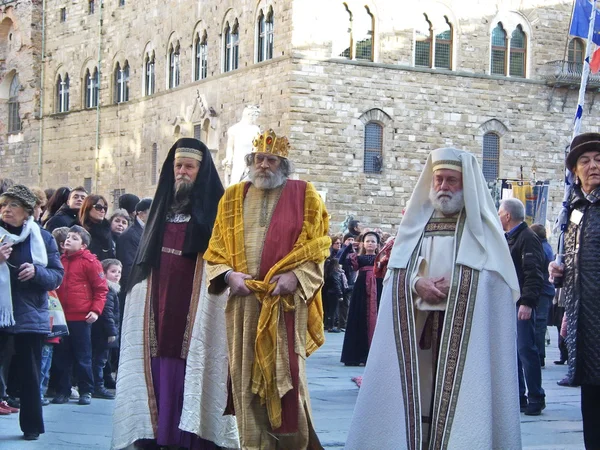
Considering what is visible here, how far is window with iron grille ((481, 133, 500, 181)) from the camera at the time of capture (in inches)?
1174

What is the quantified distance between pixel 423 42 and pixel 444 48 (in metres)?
0.60

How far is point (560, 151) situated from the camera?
99.6ft

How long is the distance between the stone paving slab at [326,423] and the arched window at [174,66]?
22856mm

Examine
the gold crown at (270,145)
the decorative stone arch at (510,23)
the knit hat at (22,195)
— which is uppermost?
the decorative stone arch at (510,23)

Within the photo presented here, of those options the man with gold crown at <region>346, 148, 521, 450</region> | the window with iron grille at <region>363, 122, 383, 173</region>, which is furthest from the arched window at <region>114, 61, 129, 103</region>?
the man with gold crown at <region>346, 148, 521, 450</region>

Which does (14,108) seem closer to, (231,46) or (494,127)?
(231,46)

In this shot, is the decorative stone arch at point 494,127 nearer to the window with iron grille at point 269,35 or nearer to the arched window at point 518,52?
the arched window at point 518,52

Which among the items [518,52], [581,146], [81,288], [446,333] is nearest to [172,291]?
[446,333]

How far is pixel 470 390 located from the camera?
6.28 m

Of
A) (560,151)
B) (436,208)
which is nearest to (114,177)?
(560,151)

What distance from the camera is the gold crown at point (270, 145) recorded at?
736cm

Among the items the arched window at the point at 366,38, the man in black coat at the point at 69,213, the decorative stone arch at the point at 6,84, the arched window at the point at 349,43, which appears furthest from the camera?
the decorative stone arch at the point at 6,84

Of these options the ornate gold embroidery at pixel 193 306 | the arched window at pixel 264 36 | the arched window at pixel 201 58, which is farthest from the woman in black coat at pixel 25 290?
the arched window at pixel 201 58

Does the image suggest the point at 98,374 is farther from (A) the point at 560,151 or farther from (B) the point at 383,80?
(A) the point at 560,151
